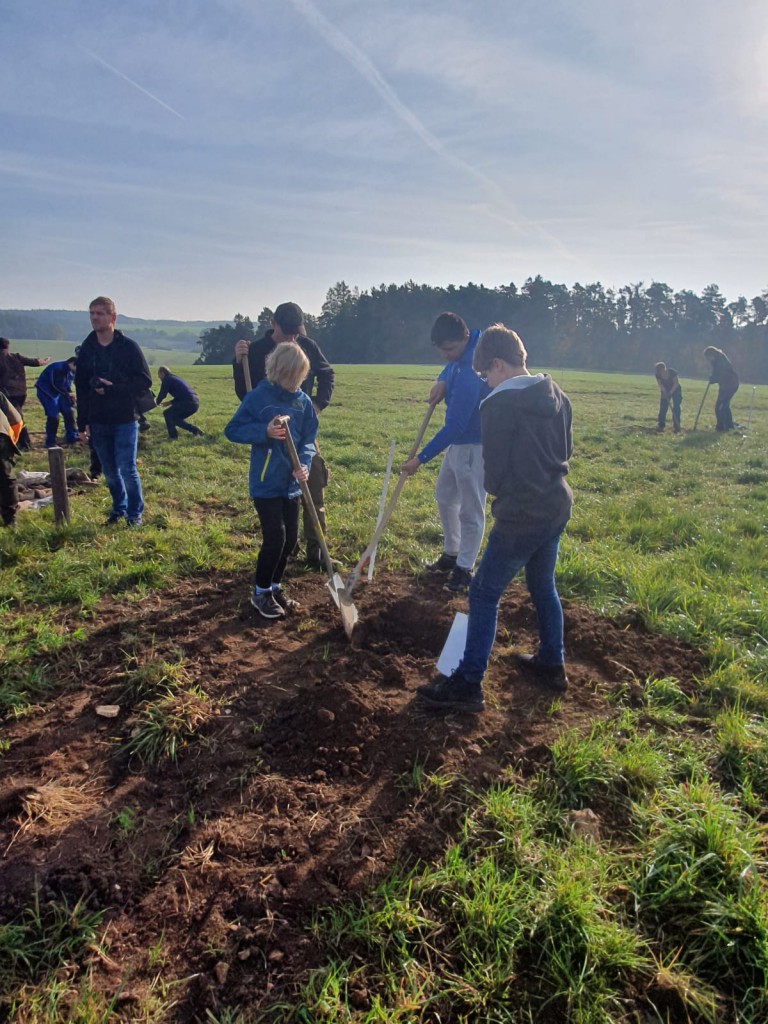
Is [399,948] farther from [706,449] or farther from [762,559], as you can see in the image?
[706,449]

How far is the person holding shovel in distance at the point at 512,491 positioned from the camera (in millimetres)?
3117

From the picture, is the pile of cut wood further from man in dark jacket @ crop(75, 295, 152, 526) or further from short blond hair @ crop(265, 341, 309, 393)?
short blond hair @ crop(265, 341, 309, 393)

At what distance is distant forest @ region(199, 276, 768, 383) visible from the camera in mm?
79250

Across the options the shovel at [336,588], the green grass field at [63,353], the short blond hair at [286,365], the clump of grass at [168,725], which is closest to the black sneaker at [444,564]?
the shovel at [336,588]

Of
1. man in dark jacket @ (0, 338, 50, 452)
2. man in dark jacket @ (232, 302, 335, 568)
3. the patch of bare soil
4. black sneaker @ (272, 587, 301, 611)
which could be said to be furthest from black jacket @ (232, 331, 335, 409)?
man in dark jacket @ (0, 338, 50, 452)

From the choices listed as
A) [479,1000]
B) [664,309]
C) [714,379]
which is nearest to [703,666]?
[479,1000]

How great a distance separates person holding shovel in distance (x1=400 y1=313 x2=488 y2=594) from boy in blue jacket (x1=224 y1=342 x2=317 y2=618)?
90cm

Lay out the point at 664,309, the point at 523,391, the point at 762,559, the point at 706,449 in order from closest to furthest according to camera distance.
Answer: the point at 523,391
the point at 762,559
the point at 706,449
the point at 664,309

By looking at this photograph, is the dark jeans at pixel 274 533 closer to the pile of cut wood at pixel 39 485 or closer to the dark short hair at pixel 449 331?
the dark short hair at pixel 449 331

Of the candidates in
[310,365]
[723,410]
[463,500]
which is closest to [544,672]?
[463,500]

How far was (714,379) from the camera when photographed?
15805 mm

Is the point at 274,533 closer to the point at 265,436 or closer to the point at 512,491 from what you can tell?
the point at 265,436

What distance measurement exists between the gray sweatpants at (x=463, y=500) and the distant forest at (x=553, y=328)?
2990 inches

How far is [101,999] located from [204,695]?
5.36ft
